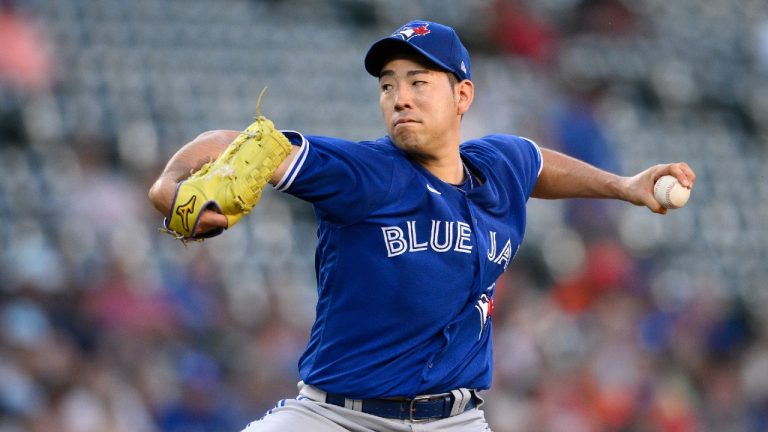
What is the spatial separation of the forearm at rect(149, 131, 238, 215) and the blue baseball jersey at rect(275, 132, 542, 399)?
0.78 feet

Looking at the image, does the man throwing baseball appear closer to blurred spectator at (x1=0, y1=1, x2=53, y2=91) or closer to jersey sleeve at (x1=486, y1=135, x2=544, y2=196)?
jersey sleeve at (x1=486, y1=135, x2=544, y2=196)

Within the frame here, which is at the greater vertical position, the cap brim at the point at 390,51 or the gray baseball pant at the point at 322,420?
the cap brim at the point at 390,51

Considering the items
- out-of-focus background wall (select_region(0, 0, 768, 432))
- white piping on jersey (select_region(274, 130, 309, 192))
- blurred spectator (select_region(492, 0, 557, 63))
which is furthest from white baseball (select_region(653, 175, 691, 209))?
blurred spectator (select_region(492, 0, 557, 63))

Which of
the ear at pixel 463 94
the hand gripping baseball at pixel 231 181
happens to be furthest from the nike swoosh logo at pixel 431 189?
the hand gripping baseball at pixel 231 181

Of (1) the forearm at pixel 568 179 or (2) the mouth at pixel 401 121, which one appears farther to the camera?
(1) the forearm at pixel 568 179

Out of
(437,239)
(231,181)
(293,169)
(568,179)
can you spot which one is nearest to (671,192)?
(568,179)

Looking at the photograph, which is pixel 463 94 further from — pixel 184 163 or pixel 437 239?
pixel 184 163

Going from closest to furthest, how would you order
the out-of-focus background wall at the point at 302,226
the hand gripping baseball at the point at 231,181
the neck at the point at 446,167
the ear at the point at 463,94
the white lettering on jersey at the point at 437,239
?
the hand gripping baseball at the point at 231,181 → the white lettering on jersey at the point at 437,239 → the neck at the point at 446,167 → the ear at the point at 463,94 → the out-of-focus background wall at the point at 302,226

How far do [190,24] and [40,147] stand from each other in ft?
7.46

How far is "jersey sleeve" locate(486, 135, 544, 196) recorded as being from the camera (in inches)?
157

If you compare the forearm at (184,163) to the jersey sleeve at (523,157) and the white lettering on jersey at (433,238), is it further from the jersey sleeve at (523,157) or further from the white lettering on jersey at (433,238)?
the jersey sleeve at (523,157)

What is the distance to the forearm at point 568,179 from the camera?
4113 mm

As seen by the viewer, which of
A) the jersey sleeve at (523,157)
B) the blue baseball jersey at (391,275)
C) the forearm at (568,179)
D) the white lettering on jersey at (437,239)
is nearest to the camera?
the blue baseball jersey at (391,275)

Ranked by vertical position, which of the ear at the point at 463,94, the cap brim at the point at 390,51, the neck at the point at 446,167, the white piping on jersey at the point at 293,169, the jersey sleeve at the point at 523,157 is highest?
the cap brim at the point at 390,51
